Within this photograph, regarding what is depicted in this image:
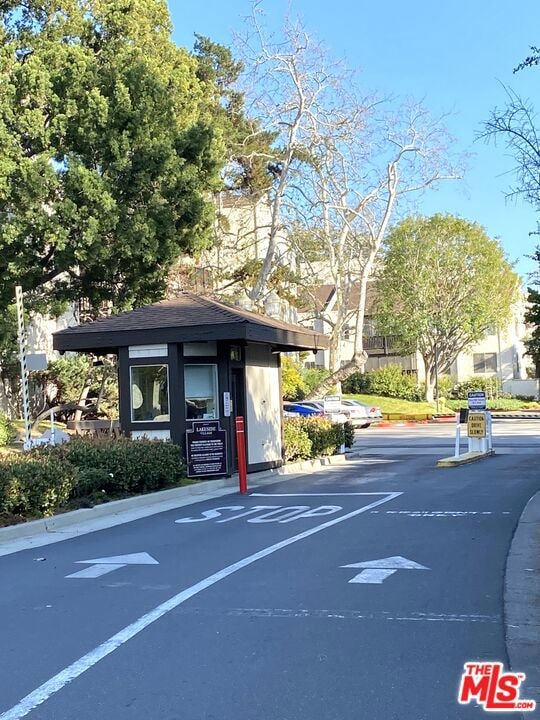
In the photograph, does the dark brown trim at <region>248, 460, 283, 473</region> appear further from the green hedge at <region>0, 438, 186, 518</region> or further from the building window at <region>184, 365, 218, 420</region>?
the green hedge at <region>0, 438, 186, 518</region>

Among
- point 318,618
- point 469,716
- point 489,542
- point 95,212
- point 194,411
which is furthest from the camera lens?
point 95,212

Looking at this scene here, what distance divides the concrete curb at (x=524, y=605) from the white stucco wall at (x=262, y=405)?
9.00 metres

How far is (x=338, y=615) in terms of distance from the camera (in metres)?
6.50

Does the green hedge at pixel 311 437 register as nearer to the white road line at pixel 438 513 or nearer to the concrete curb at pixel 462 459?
the concrete curb at pixel 462 459

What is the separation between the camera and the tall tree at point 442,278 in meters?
50.7

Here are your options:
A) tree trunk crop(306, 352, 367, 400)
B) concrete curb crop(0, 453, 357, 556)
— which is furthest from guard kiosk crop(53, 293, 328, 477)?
tree trunk crop(306, 352, 367, 400)

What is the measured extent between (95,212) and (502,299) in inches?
1445

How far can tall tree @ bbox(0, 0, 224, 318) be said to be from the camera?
22406 mm

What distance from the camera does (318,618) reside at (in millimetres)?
6422


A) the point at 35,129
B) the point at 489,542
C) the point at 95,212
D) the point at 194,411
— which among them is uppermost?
the point at 35,129

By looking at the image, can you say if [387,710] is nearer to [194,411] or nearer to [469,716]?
[469,716]

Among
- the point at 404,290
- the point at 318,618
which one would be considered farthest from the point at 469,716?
the point at 404,290

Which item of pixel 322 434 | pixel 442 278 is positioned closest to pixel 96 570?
pixel 322 434

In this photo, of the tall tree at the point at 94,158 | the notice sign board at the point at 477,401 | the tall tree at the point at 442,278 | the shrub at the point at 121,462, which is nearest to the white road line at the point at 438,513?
the shrub at the point at 121,462
